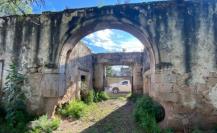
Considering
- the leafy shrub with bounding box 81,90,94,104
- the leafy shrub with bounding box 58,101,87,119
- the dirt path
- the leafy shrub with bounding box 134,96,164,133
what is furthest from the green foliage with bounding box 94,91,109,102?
the leafy shrub with bounding box 134,96,164,133

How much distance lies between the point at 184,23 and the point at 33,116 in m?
5.26

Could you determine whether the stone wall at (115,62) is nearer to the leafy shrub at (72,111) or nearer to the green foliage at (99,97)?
the green foliage at (99,97)

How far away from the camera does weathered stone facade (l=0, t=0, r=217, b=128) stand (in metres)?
6.37

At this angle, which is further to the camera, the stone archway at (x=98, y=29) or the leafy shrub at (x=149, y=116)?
the stone archway at (x=98, y=29)

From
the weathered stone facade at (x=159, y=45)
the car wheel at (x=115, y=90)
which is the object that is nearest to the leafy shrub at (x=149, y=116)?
the weathered stone facade at (x=159, y=45)

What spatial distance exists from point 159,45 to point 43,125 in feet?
13.1

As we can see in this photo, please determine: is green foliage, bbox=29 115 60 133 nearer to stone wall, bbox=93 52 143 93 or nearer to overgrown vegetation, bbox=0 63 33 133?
overgrown vegetation, bbox=0 63 33 133

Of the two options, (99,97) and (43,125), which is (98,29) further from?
(99,97)

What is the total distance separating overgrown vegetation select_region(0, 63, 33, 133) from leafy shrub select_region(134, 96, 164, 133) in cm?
333

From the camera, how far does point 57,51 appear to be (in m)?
7.39

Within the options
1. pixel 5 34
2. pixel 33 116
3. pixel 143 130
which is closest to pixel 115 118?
pixel 143 130

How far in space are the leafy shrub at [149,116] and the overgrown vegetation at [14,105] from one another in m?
3.33

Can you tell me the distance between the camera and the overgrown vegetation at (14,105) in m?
6.71

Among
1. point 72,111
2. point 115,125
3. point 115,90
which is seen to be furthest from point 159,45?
point 115,90
